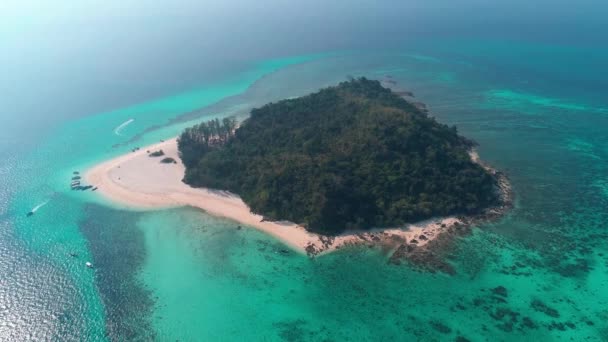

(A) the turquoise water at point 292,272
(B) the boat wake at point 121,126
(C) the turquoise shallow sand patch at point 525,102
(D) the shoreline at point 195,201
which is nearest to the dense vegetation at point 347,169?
(D) the shoreline at point 195,201

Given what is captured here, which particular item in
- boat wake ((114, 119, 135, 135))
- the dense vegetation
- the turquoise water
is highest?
boat wake ((114, 119, 135, 135))

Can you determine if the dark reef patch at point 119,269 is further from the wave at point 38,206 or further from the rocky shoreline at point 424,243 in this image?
the rocky shoreline at point 424,243

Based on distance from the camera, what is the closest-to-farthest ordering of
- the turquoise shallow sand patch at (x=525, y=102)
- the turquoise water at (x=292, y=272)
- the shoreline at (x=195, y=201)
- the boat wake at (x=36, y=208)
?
the turquoise water at (x=292, y=272) → the shoreline at (x=195, y=201) → the boat wake at (x=36, y=208) → the turquoise shallow sand patch at (x=525, y=102)

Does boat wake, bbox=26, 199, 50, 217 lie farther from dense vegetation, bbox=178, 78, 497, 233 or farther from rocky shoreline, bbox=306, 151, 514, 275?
rocky shoreline, bbox=306, 151, 514, 275

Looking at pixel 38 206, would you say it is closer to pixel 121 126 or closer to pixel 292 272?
pixel 121 126

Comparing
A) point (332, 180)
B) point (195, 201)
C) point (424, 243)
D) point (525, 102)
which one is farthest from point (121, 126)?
point (525, 102)

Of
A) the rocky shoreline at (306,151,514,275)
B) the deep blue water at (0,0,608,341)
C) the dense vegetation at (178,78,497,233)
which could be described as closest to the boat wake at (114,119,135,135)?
the deep blue water at (0,0,608,341)

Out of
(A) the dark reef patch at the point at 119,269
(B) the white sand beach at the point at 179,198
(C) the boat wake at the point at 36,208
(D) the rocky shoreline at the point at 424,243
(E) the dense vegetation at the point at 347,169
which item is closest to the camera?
(A) the dark reef patch at the point at 119,269
